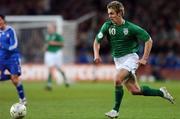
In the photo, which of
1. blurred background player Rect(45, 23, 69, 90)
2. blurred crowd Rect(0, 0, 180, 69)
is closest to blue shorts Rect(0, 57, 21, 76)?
blurred background player Rect(45, 23, 69, 90)

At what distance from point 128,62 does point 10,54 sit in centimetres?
464

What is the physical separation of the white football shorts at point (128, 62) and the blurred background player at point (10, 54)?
3.99 meters

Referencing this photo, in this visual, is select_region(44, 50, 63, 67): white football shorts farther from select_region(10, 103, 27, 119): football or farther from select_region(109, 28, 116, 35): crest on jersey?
select_region(10, 103, 27, 119): football

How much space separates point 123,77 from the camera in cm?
1435

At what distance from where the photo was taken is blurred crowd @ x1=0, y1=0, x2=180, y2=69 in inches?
1585

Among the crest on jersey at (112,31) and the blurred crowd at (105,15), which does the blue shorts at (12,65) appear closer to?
the crest on jersey at (112,31)

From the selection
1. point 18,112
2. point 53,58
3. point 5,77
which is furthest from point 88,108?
point 53,58

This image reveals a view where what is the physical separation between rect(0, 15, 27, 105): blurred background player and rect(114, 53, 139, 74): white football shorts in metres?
3.99

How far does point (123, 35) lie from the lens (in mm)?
14547

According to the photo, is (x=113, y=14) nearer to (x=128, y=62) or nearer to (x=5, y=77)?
(x=128, y=62)

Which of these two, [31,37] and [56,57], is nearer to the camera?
[56,57]

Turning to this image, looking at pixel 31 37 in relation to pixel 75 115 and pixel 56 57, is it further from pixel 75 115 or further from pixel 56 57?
pixel 75 115

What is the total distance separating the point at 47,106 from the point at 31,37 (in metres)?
18.1

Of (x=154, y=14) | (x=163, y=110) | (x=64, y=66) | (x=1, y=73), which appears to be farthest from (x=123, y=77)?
(x=154, y=14)
